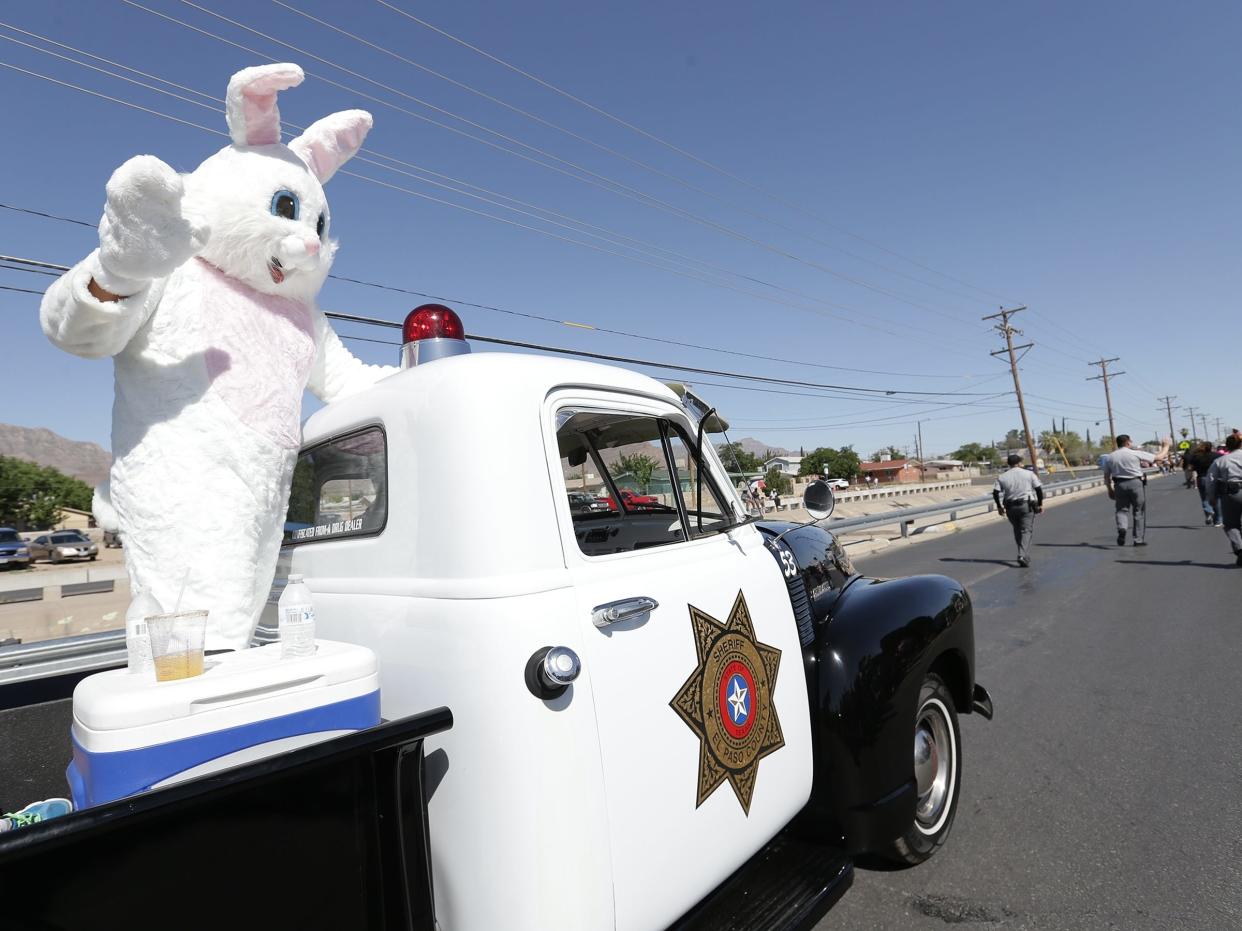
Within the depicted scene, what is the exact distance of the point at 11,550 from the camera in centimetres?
2953

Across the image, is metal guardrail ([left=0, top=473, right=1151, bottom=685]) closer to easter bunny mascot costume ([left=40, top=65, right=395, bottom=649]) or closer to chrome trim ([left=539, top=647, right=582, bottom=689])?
easter bunny mascot costume ([left=40, top=65, right=395, bottom=649])

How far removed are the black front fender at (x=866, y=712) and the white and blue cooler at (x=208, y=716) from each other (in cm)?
164

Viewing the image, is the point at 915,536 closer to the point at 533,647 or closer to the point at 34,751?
the point at 533,647

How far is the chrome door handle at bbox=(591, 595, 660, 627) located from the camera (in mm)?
1809

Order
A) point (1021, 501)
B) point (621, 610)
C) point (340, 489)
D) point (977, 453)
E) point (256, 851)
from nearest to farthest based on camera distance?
1. point (256, 851)
2. point (621, 610)
3. point (340, 489)
4. point (1021, 501)
5. point (977, 453)

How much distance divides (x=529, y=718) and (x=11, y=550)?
37562 millimetres

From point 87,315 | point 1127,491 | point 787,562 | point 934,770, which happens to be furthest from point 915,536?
point 87,315

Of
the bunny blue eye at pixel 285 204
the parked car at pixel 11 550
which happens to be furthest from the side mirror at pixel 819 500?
the parked car at pixel 11 550

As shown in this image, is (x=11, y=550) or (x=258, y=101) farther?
(x=11, y=550)

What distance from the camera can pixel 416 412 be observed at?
1.94 meters

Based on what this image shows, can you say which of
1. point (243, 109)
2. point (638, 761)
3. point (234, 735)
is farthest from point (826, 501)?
point (243, 109)

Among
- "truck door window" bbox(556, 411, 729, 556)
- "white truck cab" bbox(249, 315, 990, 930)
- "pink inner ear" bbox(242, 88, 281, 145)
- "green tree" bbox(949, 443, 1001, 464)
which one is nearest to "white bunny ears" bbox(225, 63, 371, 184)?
"pink inner ear" bbox(242, 88, 281, 145)

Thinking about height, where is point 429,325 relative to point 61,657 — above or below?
above

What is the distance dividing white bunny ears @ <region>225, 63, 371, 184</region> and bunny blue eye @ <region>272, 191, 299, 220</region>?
24cm
